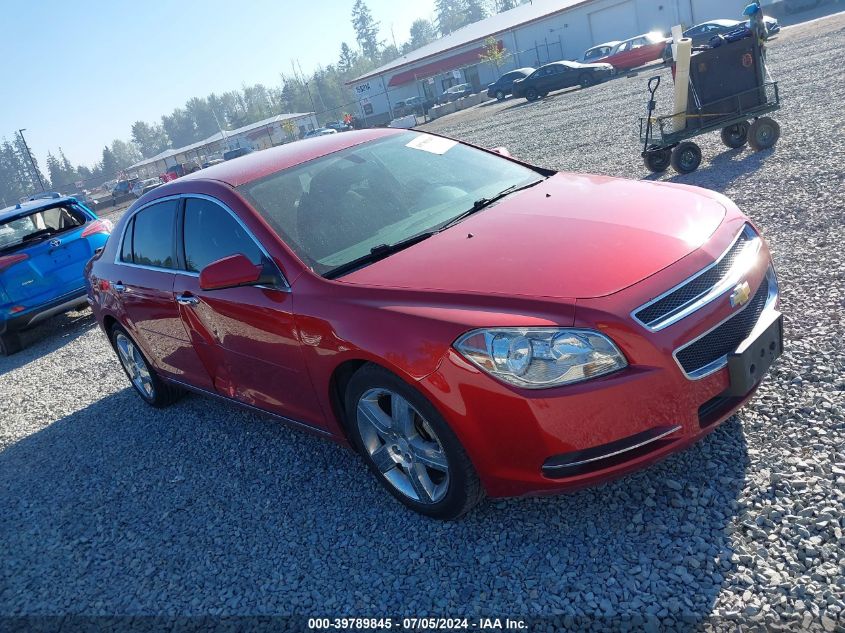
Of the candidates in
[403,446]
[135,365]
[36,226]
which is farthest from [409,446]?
[36,226]

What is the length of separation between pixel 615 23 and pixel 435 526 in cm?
5070

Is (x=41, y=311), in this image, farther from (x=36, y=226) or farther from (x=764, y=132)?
(x=764, y=132)

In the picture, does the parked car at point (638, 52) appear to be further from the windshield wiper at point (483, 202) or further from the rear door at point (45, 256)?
the windshield wiper at point (483, 202)

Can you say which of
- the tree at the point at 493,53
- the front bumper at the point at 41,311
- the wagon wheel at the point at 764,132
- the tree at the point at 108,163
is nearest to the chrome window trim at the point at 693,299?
the wagon wheel at the point at 764,132

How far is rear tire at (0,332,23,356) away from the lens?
9.10 metres

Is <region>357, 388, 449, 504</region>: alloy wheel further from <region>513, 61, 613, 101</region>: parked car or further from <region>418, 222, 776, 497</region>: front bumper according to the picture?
<region>513, 61, 613, 101</region>: parked car

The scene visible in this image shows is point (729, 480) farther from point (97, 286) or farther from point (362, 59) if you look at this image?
point (362, 59)

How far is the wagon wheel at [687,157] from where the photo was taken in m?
8.91

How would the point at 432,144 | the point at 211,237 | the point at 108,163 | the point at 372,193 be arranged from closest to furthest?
the point at 372,193 < the point at 211,237 < the point at 432,144 < the point at 108,163

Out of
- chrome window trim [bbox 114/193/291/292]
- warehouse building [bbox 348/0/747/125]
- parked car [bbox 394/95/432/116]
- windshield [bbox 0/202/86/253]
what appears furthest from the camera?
parked car [bbox 394/95/432/116]

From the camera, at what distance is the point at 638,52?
103 feet

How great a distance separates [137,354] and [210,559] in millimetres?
2622

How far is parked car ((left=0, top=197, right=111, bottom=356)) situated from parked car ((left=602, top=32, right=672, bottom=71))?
92.8 ft

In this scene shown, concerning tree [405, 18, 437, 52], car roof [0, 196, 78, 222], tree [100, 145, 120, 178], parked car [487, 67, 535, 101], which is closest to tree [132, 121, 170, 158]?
tree [100, 145, 120, 178]
